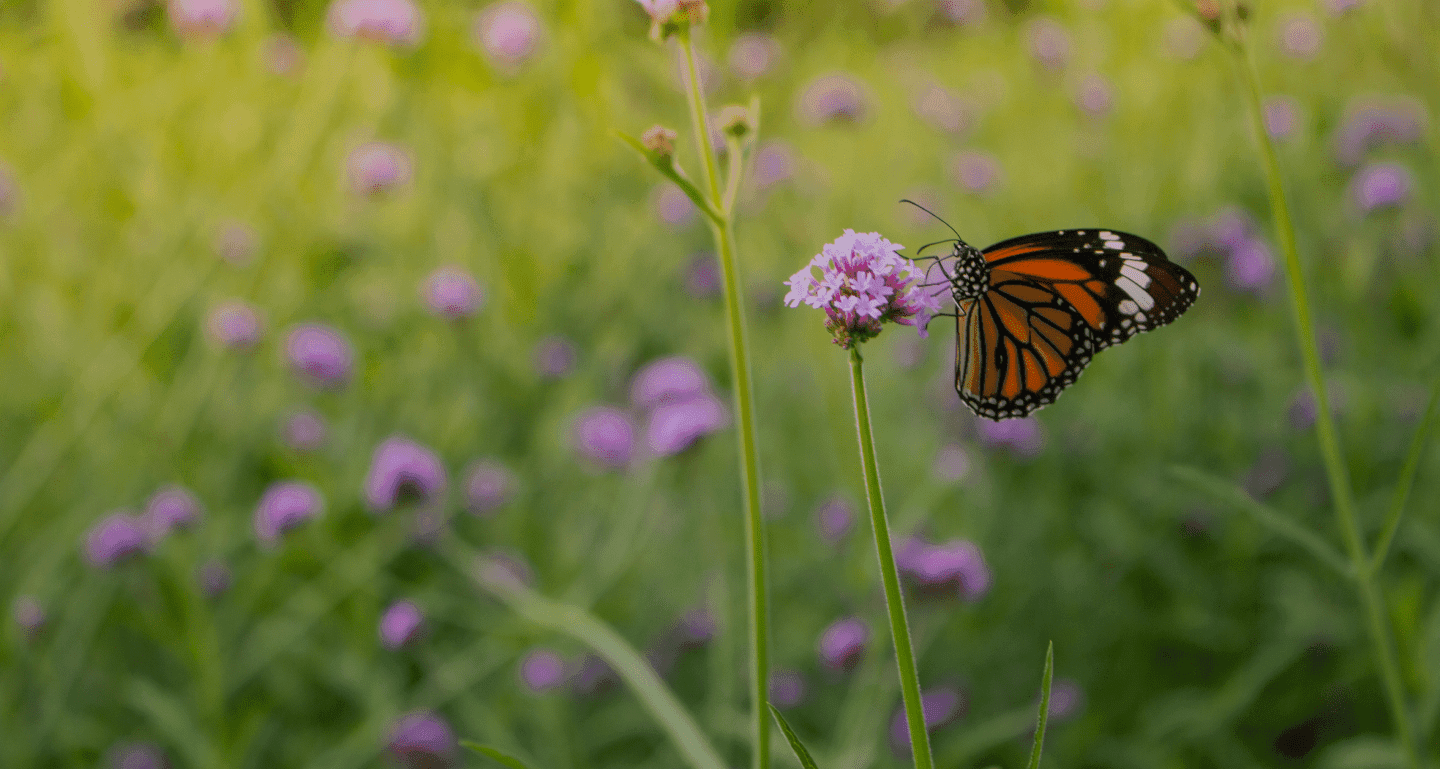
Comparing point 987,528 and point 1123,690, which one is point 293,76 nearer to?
point 987,528

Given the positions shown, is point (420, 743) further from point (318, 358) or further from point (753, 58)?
point (753, 58)

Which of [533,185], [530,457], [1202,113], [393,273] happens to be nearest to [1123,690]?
[530,457]

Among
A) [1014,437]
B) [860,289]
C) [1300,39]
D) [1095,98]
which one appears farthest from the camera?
[1300,39]

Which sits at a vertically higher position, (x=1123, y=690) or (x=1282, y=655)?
(x=1282, y=655)

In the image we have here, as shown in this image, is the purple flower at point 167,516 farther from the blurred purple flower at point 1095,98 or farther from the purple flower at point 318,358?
the blurred purple flower at point 1095,98

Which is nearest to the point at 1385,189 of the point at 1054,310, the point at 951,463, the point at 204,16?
the point at 951,463

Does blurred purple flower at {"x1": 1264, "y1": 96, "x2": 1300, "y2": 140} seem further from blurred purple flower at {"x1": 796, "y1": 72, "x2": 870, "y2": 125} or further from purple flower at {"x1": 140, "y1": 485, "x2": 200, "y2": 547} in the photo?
purple flower at {"x1": 140, "y1": 485, "x2": 200, "y2": 547}

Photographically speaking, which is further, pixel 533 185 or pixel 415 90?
pixel 533 185
